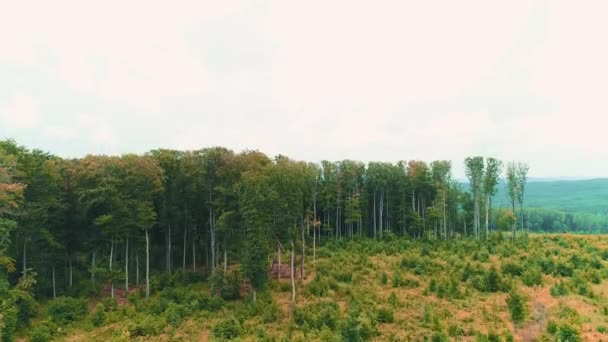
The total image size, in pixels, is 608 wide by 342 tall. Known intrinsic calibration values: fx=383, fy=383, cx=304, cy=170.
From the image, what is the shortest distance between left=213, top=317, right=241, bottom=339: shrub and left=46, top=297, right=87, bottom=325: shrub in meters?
12.2

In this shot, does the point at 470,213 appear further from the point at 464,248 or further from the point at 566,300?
the point at 566,300

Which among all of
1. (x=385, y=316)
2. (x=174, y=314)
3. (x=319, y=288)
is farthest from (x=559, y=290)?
(x=174, y=314)

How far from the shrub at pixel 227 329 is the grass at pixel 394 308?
0.24 ft

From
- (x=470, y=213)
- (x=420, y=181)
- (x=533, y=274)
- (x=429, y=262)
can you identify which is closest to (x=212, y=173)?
(x=429, y=262)

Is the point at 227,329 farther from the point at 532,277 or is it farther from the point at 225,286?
the point at 532,277

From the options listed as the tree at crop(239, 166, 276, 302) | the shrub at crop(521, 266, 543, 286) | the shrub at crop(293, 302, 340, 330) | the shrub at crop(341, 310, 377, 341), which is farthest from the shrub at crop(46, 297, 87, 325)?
the shrub at crop(521, 266, 543, 286)

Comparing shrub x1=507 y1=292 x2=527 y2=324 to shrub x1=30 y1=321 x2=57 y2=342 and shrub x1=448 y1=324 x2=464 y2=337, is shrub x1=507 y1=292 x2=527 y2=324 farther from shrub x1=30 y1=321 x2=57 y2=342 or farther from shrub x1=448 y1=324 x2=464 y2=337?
shrub x1=30 y1=321 x2=57 y2=342

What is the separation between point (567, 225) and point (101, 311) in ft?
551

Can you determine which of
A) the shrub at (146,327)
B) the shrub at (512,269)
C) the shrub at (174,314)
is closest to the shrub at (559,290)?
the shrub at (512,269)

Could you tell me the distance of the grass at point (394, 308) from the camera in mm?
23984

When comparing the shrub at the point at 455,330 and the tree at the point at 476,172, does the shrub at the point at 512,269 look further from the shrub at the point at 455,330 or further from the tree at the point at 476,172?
the tree at the point at 476,172

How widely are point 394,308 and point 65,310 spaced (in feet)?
84.0

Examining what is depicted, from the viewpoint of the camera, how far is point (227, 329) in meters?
26.4

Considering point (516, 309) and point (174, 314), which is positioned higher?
point (516, 309)
